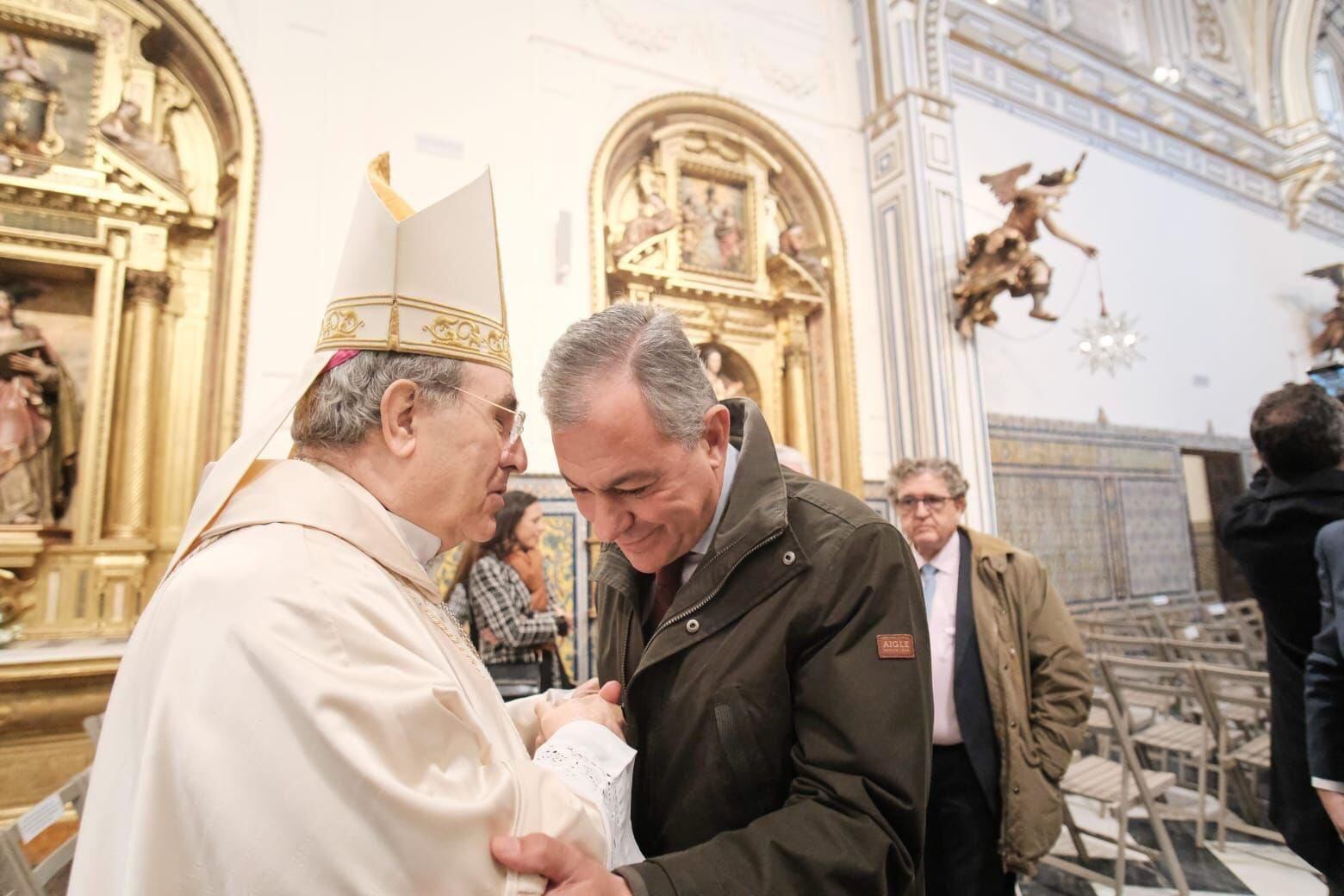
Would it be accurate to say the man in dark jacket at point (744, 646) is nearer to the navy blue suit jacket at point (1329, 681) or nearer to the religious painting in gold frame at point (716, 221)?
the navy blue suit jacket at point (1329, 681)

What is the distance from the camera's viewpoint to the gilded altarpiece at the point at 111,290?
12.9ft

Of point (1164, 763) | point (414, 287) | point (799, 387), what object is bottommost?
point (1164, 763)

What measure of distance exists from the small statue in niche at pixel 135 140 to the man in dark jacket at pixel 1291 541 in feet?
17.7

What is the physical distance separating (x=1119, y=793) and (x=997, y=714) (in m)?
1.55

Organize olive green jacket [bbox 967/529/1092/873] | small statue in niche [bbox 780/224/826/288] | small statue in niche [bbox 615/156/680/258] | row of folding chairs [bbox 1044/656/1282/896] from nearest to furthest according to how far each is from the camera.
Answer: olive green jacket [bbox 967/529/1092/873] → row of folding chairs [bbox 1044/656/1282/896] → small statue in niche [bbox 615/156/680/258] → small statue in niche [bbox 780/224/826/288]

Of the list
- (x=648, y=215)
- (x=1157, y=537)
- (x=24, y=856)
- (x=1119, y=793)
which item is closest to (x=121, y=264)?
(x=648, y=215)

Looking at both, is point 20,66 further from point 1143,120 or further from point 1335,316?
point 1335,316

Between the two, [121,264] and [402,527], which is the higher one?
[121,264]

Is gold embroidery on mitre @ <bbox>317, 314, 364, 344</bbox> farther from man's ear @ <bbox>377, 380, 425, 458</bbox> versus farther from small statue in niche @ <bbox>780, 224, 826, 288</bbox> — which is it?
small statue in niche @ <bbox>780, 224, 826, 288</bbox>

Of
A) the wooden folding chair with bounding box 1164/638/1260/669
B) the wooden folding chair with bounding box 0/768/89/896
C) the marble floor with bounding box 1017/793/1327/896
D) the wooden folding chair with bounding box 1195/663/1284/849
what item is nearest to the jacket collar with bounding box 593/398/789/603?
the wooden folding chair with bounding box 0/768/89/896

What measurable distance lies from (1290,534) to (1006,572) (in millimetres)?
736

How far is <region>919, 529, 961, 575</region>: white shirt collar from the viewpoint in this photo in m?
2.52

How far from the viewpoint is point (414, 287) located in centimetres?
126

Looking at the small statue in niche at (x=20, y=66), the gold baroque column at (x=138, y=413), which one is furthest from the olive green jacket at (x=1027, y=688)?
the small statue in niche at (x=20, y=66)
